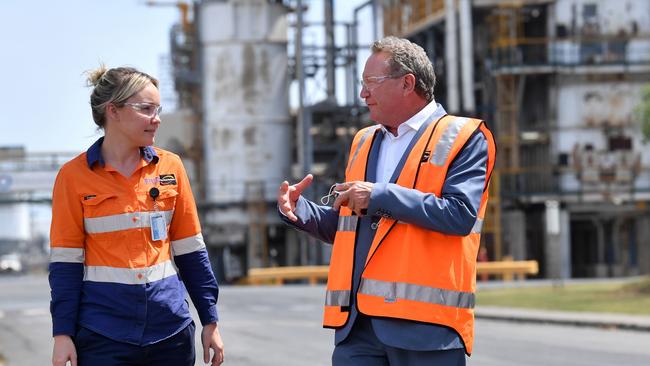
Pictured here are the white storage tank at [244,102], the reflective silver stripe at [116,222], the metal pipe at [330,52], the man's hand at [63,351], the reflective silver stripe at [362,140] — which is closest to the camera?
the man's hand at [63,351]

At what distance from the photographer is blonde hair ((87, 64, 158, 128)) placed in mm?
6672

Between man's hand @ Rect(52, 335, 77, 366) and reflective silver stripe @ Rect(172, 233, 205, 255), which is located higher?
reflective silver stripe @ Rect(172, 233, 205, 255)

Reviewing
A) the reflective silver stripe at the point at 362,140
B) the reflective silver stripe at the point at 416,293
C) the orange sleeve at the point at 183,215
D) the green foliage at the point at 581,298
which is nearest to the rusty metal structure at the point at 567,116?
the green foliage at the point at 581,298

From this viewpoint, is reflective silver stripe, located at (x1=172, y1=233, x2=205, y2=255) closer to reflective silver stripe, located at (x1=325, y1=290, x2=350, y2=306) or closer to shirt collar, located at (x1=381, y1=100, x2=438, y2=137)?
reflective silver stripe, located at (x1=325, y1=290, x2=350, y2=306)

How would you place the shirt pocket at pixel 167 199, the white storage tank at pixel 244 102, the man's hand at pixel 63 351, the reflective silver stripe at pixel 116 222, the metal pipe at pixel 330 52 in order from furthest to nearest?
the white storage tank at pixel 244 102
the metal pipe at pixel 330 52
the shirt pocket at pixel 167 199
the reflective silver stripe at pixel 116 222
the man's hand at pixel 63 351

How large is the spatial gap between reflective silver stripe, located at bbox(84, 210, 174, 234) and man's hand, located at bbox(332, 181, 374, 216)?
0.90 meters

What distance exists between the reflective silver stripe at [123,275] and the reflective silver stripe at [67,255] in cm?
7

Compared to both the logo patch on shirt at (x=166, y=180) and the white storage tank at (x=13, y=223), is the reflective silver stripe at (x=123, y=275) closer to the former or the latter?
the logo patch on shirt at (x=166, y=180)

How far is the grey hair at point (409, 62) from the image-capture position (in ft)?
21.5

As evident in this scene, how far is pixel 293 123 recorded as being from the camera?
7362 centimetres

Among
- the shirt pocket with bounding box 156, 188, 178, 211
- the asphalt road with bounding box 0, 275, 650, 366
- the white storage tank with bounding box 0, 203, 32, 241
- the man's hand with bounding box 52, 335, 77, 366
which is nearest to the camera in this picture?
the man's hand with bounding box 52, 335, 77, 366

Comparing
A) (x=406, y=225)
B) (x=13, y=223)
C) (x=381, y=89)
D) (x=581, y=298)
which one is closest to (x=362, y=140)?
(x=381, y=89)

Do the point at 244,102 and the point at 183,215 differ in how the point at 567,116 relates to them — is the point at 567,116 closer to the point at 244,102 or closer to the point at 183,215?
the point at 244,102

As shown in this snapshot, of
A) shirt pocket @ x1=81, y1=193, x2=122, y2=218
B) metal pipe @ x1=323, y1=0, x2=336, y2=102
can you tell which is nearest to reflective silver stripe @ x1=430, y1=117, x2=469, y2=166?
shirt pocket @ x1=81, y1=193, x2=122, y2=218
